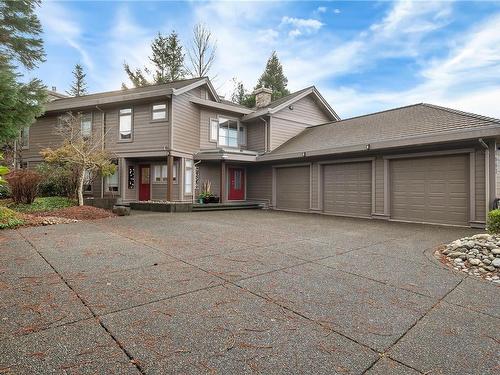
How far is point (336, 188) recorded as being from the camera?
11625 mm

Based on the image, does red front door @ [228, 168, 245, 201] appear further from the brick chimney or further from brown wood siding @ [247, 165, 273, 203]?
the brick chimney

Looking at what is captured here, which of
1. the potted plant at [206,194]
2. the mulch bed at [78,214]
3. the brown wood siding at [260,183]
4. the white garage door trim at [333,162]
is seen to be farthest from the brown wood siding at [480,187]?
the mulch bed at [78,214]

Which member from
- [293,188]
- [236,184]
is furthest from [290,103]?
[236,184]

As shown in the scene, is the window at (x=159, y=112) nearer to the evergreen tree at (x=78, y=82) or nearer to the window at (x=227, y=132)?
the window at (x=227, y=132)

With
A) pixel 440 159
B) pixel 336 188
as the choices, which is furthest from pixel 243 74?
pixel 440 159

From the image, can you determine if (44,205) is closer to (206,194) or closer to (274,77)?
(206,194)

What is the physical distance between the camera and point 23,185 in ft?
32.4

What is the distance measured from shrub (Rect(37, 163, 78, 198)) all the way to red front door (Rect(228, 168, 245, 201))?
23.6 ft

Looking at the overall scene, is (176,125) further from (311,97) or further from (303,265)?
(303,265)

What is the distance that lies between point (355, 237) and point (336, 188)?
5.29 meters

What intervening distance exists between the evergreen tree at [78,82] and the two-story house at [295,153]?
24.5 meters

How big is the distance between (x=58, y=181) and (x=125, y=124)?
388 centimetres

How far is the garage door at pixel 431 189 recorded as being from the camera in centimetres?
839

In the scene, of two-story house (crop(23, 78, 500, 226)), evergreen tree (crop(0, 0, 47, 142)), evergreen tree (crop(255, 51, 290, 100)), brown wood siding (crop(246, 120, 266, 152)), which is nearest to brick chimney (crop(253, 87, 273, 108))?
two-story house (crop(23, 78, 500, 226))
